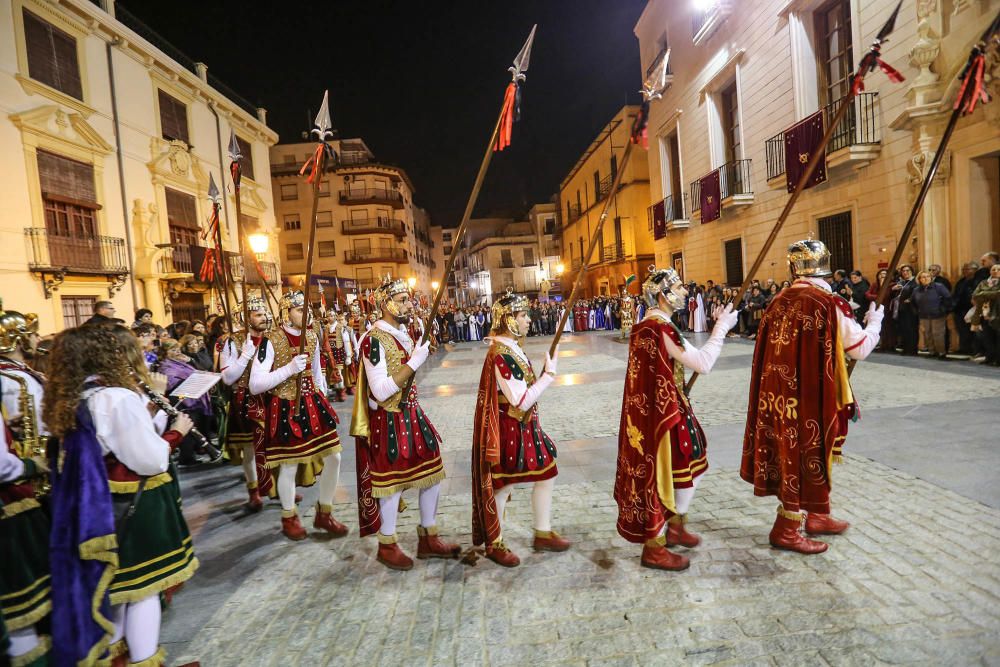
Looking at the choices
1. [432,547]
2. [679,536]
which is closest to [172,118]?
[432,547]

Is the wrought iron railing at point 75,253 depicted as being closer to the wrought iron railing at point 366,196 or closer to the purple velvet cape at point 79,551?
the purple velvet cape at point 79,551

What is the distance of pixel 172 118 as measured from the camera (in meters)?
17.9

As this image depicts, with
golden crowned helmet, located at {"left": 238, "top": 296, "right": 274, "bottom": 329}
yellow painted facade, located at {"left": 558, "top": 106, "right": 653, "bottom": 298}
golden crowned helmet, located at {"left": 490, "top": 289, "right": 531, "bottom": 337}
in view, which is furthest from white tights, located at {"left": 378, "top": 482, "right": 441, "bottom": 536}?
yellow painted facade, located at {"left": 558, "top": 106, "right": 653, "bottom": 298}

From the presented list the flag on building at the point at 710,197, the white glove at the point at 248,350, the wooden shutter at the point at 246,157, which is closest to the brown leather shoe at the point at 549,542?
the white glove at the point at 248,350

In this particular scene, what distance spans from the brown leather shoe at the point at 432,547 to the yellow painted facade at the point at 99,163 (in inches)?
510

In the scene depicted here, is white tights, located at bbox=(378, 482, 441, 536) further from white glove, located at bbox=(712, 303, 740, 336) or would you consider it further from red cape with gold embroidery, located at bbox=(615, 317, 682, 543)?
white glove, located at bbox=(712, 303, 740, 336)

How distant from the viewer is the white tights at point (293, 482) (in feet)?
13.4

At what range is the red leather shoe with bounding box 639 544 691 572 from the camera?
3176 millimetres

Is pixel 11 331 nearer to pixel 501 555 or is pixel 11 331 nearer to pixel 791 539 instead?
pixel 501 555

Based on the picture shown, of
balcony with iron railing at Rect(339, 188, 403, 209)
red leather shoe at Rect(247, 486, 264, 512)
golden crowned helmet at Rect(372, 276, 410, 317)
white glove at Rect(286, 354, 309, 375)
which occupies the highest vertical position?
balcony with iron railing at Rect(339, 188, 403, 209)

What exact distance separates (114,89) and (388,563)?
1803 cm

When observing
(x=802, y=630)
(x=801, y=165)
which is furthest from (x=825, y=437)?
(x=801, y=165)

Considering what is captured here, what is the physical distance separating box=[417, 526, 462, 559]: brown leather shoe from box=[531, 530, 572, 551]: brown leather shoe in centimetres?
56

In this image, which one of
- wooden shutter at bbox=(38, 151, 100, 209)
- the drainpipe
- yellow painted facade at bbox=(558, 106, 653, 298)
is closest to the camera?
wooden shutter at bbox=(38, 151, 100, 209)
